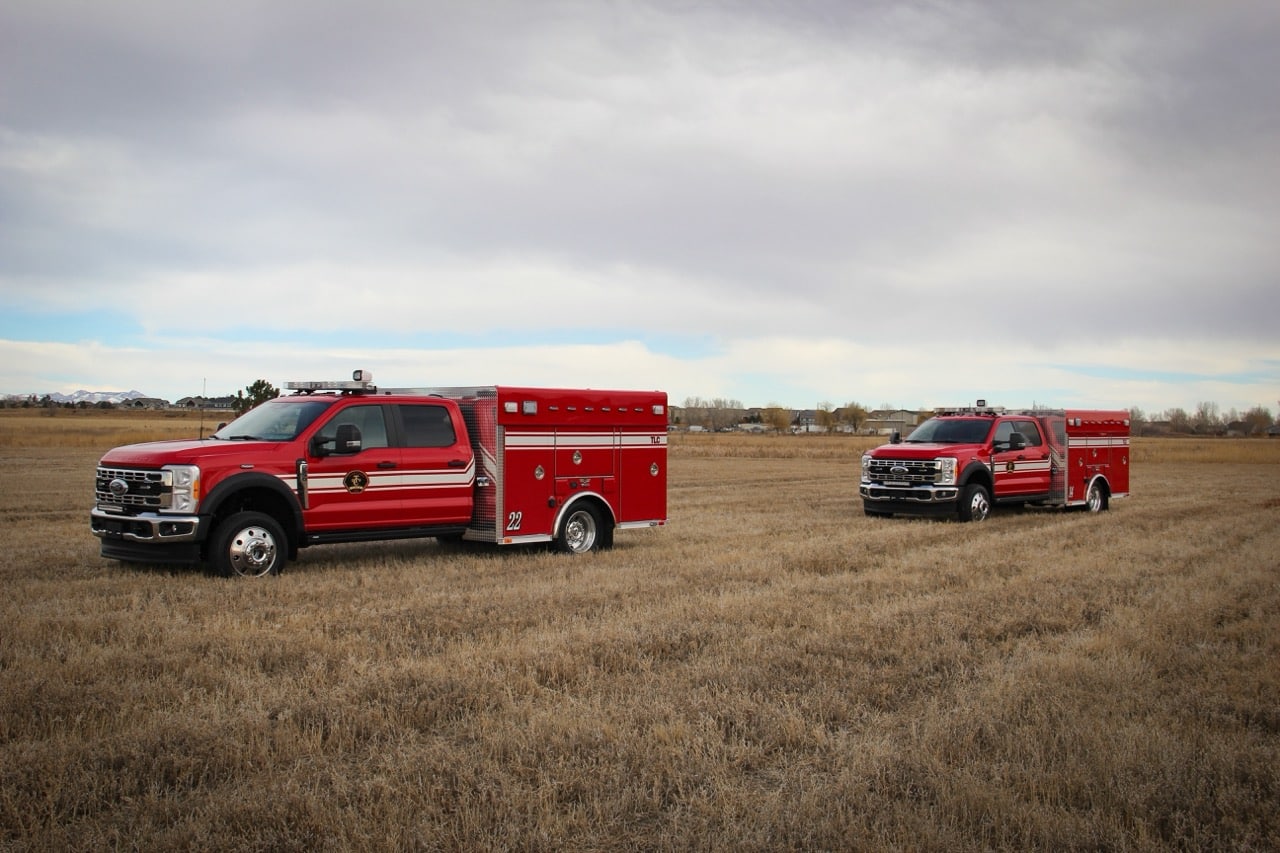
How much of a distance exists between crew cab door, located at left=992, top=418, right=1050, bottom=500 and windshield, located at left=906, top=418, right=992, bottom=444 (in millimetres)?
281

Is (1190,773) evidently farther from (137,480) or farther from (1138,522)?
(1138,522)

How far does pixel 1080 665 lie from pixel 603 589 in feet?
15.8

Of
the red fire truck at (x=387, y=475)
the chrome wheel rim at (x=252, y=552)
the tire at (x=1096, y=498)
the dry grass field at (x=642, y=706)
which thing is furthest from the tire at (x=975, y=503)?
the chrome wheel rim at (x=252, y=552)

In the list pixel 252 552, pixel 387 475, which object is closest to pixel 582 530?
pixel 387 475

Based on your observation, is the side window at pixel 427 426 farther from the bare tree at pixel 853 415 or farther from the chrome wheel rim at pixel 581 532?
the bare tree at pixel 853 415

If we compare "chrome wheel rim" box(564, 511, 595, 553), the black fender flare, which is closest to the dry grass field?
"chrome wheel rim" box(564, 511, 595, 553)

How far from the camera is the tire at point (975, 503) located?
1877cm

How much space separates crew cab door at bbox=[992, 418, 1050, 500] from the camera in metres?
19.9

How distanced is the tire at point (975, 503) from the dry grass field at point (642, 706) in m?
6.09

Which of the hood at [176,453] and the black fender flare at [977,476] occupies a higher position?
the hood at [176,453]

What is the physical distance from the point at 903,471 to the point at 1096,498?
586 cm

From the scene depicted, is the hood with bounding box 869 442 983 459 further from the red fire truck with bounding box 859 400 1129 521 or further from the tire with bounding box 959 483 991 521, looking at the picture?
the tire with bounding box 959 483 991 521

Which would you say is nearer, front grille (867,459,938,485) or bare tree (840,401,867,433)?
front grille (867,459,938,485)

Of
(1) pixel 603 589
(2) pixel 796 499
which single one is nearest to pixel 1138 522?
(2) pixel 796 499
